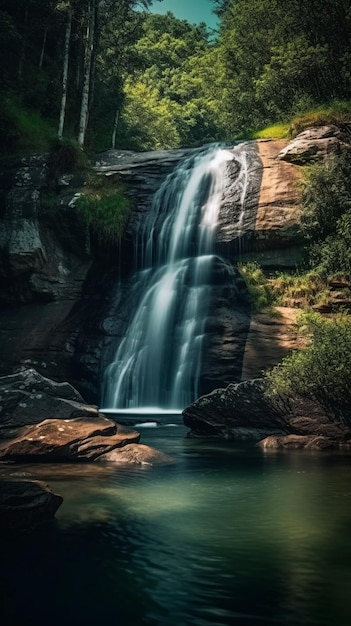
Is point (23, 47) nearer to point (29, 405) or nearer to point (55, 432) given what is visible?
point (29, 405)

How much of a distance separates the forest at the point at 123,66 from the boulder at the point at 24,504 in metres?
22.4

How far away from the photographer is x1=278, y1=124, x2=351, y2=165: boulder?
22.7 meters

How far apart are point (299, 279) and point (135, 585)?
666 inches

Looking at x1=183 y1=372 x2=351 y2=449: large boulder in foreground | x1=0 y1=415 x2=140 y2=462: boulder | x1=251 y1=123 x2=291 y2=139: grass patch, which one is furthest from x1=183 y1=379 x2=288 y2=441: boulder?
x1=251 y1=123 x2=291 y2=139: grass patch

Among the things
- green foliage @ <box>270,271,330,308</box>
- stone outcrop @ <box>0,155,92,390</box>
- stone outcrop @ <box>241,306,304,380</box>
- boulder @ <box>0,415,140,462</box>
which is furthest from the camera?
stone outcrop @ <box>0,155,92,390</box>

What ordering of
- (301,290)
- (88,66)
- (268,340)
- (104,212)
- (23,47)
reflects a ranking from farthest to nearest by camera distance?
(23,47), (88,66), (104,212), (301,290), (268,340)

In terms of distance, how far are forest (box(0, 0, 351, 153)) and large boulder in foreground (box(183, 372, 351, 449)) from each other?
1689cm

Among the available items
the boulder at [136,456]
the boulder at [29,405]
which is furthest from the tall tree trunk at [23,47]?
the boulder at [136,456]

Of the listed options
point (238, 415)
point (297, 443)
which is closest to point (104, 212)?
point (238, 415)

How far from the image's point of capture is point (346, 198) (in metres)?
20.6

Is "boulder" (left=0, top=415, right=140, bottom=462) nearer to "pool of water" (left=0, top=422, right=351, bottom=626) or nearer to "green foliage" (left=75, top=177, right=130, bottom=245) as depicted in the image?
"pool of water" (left=0, top=422, right=351, bottom=626)

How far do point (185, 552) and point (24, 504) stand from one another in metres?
1.90

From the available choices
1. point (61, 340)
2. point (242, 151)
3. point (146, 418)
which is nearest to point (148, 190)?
point (242, 151)

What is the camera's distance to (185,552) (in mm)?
5699
